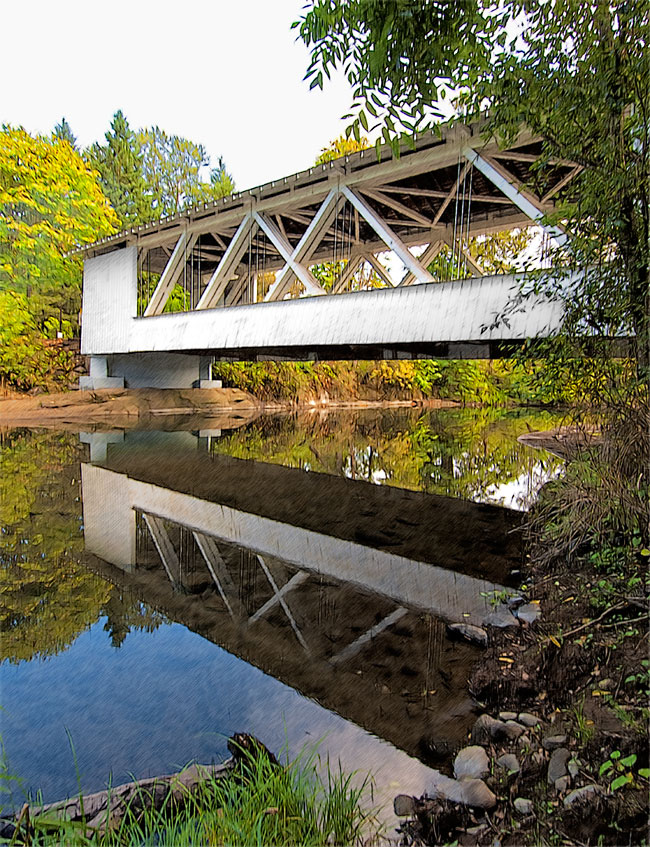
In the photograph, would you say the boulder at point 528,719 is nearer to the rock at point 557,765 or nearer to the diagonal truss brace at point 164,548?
the rock at point 557,765

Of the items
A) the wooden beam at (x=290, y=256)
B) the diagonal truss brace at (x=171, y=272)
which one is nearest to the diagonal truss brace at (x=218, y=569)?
the wooden beam at (x=290, y=256)

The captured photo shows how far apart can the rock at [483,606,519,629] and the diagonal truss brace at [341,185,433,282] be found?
6567mm

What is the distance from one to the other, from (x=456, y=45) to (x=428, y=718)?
288cm

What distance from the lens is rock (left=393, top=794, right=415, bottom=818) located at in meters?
1.84

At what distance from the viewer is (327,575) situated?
439cm

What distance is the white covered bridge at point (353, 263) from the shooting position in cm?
853

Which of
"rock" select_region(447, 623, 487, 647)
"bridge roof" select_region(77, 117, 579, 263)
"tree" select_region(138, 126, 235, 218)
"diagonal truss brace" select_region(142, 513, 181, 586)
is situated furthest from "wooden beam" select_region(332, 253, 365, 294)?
"tree" select_region(138, 126, 235, 218)

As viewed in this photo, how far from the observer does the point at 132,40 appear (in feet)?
8.51

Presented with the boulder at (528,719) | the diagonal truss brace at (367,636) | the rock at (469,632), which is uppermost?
the boulder at (528,719)

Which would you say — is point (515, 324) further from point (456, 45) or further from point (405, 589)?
point (456, 45)

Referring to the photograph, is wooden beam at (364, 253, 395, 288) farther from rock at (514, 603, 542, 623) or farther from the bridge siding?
rock at (514, 603, 542, 623)

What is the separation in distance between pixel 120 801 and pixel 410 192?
1041cm

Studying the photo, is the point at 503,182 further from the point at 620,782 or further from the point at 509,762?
the point at 620,782

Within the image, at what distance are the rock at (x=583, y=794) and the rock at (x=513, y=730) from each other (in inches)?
17.4
